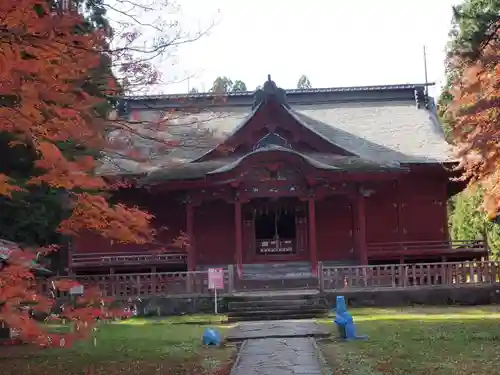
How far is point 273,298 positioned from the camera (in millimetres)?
18125

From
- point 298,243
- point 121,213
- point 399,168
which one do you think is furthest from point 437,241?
point 121,213

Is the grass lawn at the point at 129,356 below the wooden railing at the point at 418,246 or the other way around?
below

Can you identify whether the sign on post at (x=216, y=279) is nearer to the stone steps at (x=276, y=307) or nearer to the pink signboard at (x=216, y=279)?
the pink signboard at (x=216, y=279)

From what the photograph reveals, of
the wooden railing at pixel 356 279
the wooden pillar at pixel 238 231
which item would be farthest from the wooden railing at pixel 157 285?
the wooden pillar at pixel 238 231

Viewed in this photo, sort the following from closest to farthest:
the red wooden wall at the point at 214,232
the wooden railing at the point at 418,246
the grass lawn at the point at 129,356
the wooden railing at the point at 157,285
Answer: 1. the grass lawn at the point at 129,356
2. the wooden railing at the point at 157,285
3. the wooden railing at the point at 418,246
4. the red wooden wall at the point at 214,232

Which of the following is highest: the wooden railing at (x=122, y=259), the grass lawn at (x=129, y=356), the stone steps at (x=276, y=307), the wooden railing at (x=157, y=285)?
the wooden railing at (x=122, y=259)

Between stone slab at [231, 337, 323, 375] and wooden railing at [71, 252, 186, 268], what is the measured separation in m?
10.7

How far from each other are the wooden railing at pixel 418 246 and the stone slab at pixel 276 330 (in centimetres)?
811


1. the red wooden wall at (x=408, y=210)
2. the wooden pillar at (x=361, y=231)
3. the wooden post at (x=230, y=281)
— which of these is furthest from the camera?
the red wooden wall at (x=408, y=210)

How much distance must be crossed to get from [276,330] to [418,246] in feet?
36.8

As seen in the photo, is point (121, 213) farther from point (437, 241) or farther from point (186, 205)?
point (437, 241)

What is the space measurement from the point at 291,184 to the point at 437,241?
20.5ft

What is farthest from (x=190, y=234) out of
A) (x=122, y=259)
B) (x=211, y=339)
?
(x=211, y=339)

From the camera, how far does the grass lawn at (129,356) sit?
9.95m
